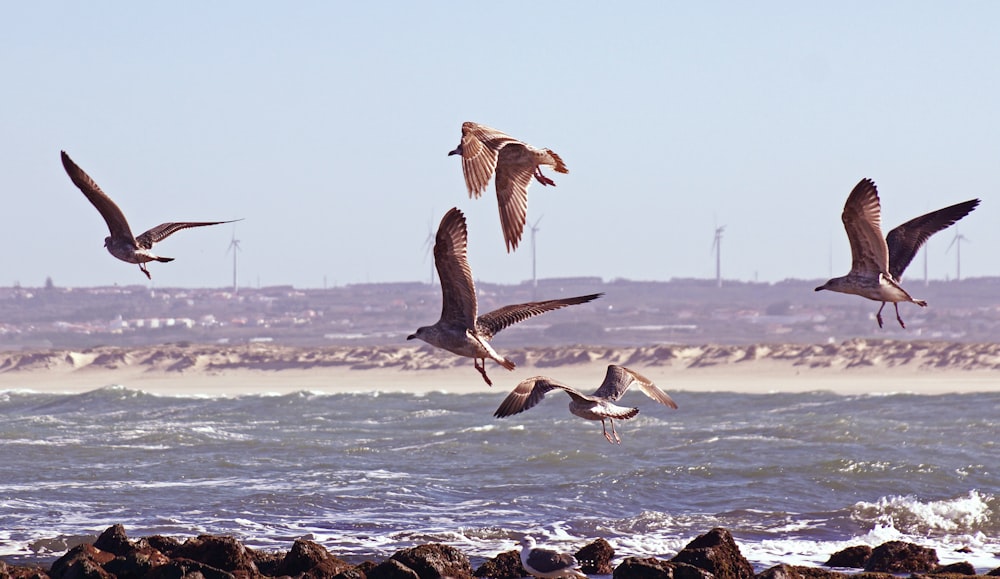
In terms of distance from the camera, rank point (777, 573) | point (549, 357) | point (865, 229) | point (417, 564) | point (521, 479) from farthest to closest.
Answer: point (549, 357) < point (521, 479) < point (417, 564) < point (777, 573) < point (865, 229)

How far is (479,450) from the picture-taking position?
2155 cm

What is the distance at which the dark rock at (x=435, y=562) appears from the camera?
35.7 ft

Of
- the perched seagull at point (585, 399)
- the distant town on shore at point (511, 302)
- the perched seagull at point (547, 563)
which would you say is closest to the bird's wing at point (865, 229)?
the perched seagull at point (585, 399)

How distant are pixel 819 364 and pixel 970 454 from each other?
65.9 ft

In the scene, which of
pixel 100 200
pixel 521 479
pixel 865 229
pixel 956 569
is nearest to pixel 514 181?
pixel 865 229

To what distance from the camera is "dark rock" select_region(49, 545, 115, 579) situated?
10680 mm

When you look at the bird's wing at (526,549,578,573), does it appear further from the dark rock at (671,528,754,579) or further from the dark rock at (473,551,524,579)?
the dark rock at (671,528,754,579)

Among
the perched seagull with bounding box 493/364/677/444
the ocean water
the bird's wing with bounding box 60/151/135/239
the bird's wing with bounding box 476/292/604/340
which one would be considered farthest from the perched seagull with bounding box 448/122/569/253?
the ocean water

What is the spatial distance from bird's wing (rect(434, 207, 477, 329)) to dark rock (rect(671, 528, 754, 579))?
2762 millimetres

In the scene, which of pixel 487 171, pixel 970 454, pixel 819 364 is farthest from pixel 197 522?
pixel 819 364

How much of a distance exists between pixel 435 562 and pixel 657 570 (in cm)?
171

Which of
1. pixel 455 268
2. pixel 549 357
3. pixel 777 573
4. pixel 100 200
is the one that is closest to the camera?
pixel 455 268

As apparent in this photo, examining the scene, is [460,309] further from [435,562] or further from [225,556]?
[225,556]

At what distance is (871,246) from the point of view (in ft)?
33.4
